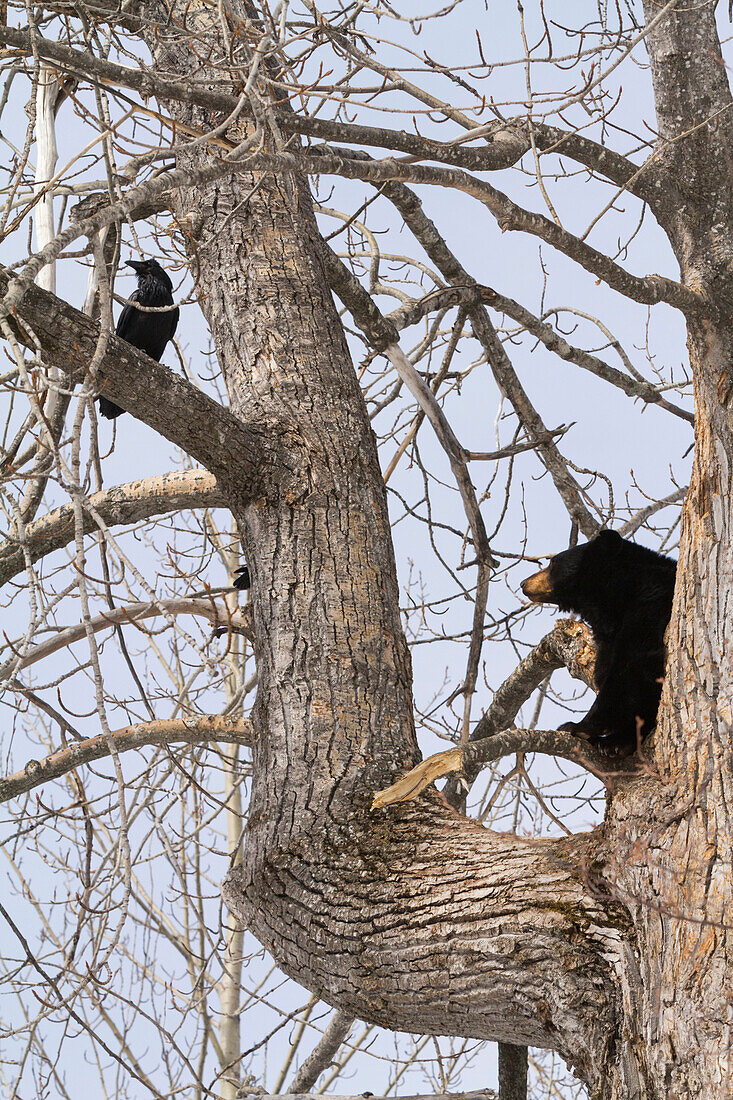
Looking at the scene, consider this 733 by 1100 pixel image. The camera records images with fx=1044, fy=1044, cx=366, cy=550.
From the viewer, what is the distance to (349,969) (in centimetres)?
211

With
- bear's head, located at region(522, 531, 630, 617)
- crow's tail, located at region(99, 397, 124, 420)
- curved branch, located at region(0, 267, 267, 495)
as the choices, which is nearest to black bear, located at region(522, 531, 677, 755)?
bear's head, located at region(522, 531, 630, 617)

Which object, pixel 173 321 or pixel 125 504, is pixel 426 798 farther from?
pixel 173 321

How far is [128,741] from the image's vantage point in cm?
340

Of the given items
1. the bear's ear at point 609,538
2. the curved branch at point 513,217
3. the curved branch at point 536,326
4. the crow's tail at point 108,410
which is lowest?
the bear's ear at point 609,538

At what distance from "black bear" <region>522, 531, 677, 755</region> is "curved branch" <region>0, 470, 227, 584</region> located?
1.14 meters

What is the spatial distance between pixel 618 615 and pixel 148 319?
7.72 ft

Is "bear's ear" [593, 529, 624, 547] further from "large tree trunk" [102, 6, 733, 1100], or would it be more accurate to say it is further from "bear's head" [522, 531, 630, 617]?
"large tree trunk" [102, 6, 733, 1100]

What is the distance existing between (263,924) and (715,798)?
3.53 ft

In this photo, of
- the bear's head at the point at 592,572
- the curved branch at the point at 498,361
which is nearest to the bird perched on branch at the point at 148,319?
the curved branch at the point at 498,361

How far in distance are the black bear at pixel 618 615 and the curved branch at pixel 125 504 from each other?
114cm

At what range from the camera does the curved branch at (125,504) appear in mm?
3428

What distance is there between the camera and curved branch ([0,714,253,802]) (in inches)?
130

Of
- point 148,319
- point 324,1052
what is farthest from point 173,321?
point 324,1052

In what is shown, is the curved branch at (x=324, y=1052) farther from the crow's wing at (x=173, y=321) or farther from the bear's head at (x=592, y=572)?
the crow's wing at (x=173, y=321)
